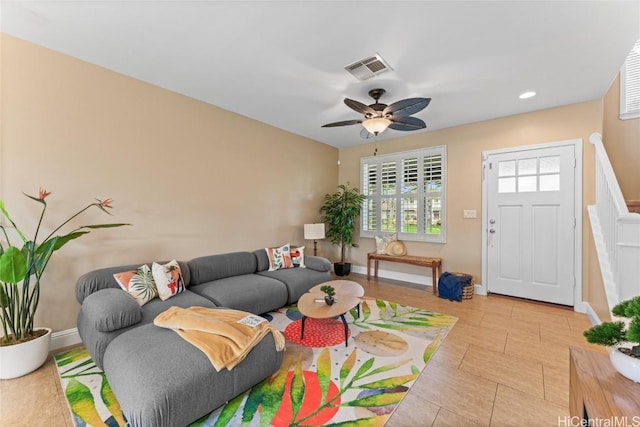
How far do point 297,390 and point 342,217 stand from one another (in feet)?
11.5

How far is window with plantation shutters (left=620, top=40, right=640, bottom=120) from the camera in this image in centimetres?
337

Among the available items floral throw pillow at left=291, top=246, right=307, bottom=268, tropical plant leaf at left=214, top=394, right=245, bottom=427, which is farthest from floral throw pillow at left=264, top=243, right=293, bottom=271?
tropical plant leaf at left=214, top=394, right=245, bottom=427

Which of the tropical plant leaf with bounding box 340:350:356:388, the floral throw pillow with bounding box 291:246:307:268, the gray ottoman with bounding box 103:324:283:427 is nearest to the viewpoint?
the gray ottoman with bounding box 103:324:283:427

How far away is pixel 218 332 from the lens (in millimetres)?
1832

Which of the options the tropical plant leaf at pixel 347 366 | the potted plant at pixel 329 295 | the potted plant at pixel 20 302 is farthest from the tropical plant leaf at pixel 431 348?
the potted plant at pixel 20 302

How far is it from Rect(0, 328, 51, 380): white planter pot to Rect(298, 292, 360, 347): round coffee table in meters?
2.13

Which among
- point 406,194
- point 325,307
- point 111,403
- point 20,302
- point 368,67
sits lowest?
point 111,403

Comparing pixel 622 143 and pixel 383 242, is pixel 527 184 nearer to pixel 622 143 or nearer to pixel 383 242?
pixel 622 143

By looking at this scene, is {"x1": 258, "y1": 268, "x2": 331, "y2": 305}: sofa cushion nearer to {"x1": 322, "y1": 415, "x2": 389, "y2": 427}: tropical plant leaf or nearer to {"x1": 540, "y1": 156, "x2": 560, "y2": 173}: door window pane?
{"x1": 322, "y1": 415, "x2": 389, "y2": 427}: tropical plant leaf

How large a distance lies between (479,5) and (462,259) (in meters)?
3.58

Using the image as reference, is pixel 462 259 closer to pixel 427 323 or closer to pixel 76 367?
pixel 427 323

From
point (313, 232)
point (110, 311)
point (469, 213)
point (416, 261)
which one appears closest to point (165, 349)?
point (110, 311)

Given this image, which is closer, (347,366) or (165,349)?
(165,349)

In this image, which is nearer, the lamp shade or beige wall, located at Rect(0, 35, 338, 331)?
beige wall, located at Rect(0, 35, 338, 331)
